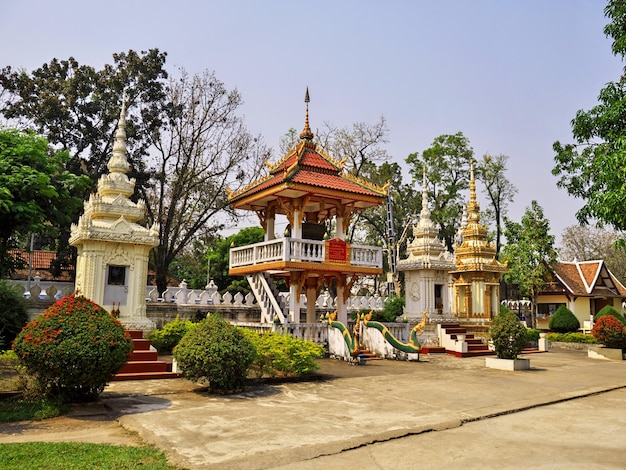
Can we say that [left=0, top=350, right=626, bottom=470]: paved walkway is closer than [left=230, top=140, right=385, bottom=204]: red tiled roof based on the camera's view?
Yes

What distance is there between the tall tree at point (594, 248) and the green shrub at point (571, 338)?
79.6 ft

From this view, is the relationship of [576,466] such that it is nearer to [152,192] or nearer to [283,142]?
[152,192]

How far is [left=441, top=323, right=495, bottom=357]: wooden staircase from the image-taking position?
2033 cm

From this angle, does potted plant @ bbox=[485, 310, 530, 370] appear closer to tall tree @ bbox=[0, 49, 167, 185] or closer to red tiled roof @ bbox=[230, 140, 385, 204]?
red tiled roof @ bbox=[230, 140, 385, 204]

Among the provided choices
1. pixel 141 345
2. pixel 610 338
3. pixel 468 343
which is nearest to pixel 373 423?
pixel 141 345

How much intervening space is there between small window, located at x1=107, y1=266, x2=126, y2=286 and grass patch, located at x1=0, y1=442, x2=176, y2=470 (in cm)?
832

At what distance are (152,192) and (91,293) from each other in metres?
12.5

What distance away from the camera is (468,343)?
69.4 feet

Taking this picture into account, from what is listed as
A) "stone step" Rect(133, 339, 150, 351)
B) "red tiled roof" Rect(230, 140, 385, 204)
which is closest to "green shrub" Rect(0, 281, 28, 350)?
"stone step" Rect(133, 339, 150, 351)

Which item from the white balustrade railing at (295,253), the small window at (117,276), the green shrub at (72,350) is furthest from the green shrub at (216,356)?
the white balustrade railing at (295,253)

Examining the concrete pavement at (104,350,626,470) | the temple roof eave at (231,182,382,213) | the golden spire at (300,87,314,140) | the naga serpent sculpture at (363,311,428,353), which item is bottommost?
the concrete pavement at (104,350,626,470)

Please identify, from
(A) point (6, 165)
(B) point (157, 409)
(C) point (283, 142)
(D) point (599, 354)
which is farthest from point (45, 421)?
(C) point (283, 142)

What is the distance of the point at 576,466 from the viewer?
5852 mm

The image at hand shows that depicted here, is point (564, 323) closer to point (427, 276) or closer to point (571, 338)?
point (571, 338)
